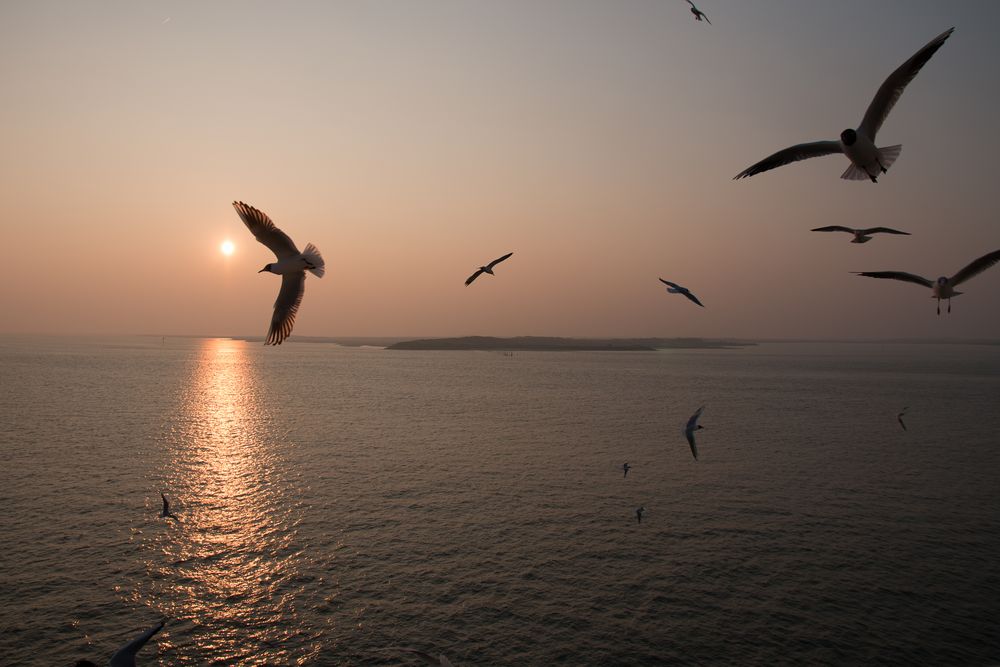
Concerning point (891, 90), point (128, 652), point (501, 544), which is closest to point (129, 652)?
point (128, 652)

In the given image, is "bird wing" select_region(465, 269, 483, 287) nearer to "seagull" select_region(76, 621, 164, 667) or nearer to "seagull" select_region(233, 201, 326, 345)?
"seagull" select_region(233, 201, 326, 345)

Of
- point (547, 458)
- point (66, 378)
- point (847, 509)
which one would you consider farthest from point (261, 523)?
point (66, 378)

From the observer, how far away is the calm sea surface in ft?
55.9

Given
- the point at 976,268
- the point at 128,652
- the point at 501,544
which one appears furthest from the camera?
the point at 501,544

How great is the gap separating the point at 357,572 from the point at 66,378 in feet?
318

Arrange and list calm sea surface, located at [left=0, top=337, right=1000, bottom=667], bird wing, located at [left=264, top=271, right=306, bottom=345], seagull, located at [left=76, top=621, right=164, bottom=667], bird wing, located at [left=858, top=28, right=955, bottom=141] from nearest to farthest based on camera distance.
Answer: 1. seagull, located at [left=76, top=621, right=164, bottom=667]
2. bird wing, located at [left=858, top=28, right=955, bottom=141]
3. bird wing, located at [left=264, top=271, right=306, bottom=345]
4. calm sea surface, located at [left=0, top=337, right=1000, bottom=667]

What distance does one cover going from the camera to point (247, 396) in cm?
7919

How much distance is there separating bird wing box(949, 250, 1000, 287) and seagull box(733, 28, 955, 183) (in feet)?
10.3

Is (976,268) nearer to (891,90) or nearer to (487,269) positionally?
(891,90)

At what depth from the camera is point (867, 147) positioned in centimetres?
961

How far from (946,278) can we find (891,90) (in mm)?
4599

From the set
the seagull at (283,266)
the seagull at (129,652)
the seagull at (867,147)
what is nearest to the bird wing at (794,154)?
the seagull at (867,147)

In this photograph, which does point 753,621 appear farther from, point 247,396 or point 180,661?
point 247,396

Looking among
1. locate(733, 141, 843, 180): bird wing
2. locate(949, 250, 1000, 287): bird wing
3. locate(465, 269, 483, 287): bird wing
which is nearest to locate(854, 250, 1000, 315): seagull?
locate(949, 250, 1000, 287): bird wing
